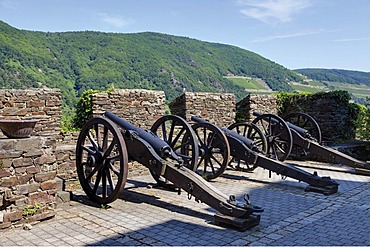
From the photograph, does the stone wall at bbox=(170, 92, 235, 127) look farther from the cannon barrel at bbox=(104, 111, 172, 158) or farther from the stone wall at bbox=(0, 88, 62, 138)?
the cannon barrel at bbox=(104, 111, 172, 158)

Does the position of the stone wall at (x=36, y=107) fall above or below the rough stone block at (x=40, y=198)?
above

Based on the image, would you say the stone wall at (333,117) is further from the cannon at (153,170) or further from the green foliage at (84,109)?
A: the cannon at (153,170)

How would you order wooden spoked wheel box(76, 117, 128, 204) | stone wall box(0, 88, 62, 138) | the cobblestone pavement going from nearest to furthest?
1. the cobblestone pavement
2. wooden spoked wheel box(76, 117, 128, 204)
3. stone wall box(0, 88, 62, 138)

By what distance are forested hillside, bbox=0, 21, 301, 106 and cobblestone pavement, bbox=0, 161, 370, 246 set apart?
16043mm

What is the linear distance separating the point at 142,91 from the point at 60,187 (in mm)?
3924

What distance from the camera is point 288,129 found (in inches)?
345

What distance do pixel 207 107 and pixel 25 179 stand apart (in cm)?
642

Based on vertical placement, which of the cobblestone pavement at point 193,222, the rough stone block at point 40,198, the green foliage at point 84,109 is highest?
the green foliage at point 84,109

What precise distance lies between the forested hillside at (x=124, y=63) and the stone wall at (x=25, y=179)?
1631cm

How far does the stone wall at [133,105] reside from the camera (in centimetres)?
856

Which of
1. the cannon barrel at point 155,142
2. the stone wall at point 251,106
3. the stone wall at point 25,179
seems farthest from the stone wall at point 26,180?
the stone wall at point 251,106

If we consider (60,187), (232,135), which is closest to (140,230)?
(60,187)

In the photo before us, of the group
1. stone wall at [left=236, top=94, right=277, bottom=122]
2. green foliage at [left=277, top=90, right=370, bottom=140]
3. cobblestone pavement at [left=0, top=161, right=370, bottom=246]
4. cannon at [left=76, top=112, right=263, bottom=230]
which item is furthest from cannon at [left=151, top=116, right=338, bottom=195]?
green foliage at [left=277, top=90, right=370, bottom=140]

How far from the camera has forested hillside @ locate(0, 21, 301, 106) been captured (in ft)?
119
